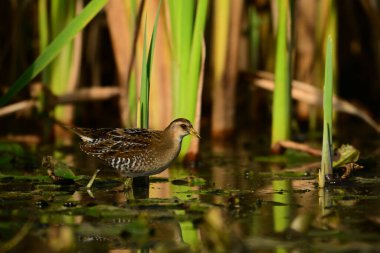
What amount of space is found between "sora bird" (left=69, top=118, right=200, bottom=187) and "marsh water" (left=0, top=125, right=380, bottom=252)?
21 cm

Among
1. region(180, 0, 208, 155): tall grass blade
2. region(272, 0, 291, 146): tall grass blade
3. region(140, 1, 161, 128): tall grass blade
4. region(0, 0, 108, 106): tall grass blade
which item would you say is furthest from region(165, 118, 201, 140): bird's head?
region(272, 0, 291, 146): tall grass blade

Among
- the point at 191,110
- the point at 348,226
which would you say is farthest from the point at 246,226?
the point at 191,110

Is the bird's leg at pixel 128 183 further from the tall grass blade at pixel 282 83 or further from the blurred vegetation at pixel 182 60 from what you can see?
the tall grass blade at pixel 282 83

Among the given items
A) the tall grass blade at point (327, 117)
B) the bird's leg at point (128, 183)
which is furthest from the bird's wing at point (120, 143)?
the tall grass blade at point (327, 117)

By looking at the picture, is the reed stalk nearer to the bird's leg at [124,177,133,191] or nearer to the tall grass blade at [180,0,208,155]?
the tall grass blade at [180,0,208,155]

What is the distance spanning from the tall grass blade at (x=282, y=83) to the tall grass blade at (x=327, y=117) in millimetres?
1748

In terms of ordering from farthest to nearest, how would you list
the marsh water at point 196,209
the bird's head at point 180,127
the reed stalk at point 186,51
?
the reed stalk at point 186,51 → the bird's head at point 180,127 → the marsh water at point 196,209

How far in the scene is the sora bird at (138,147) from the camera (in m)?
7.80

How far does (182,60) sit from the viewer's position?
8570 millimetres

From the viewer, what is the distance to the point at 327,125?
23.6ft

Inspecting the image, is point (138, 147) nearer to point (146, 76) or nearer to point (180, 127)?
point (180, 127)

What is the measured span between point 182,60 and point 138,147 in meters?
1.07

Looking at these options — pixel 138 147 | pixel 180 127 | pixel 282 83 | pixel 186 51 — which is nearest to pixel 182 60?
pixel 186 51

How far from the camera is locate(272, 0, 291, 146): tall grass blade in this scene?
30.0 feet
